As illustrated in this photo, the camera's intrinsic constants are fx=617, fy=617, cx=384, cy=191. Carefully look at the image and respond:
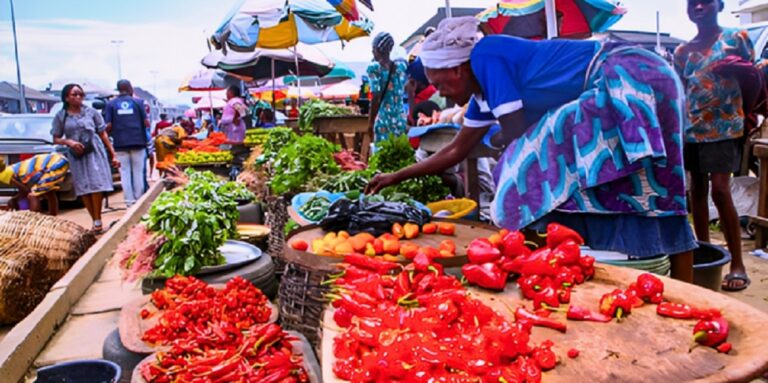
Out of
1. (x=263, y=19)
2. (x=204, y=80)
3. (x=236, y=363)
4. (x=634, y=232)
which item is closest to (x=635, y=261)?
(x=634, y=232)

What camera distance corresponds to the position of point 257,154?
315 inches

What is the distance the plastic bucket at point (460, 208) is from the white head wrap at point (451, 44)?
1132 mm

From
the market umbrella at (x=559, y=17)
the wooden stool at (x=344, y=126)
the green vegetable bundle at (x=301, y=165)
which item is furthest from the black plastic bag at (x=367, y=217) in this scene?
the wooden stool at (x=344, y=126)

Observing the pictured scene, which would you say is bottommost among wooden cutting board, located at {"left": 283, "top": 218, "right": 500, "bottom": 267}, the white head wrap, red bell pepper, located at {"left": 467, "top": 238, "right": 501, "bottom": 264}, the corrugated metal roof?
wooden cutting board, located at {"left": 283, "top": 218, "right": 500, "bottom": 267}

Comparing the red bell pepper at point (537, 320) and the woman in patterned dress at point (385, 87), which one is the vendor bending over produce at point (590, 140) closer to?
the red bell pepper at point (537, 320)

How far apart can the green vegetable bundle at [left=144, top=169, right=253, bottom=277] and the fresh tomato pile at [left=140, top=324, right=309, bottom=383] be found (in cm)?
139

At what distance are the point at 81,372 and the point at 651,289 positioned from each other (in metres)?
2.36

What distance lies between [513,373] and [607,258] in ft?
5.37

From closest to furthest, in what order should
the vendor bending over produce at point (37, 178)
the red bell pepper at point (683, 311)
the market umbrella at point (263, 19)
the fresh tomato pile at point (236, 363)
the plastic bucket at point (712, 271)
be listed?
the red bell pepper at point (683, 311), the fresh tomato pile at point (236, 363), the plastic bucket at point (712, 271), the vendor bending over produce at point (37, 178), the market umbrella at point (263, 19)

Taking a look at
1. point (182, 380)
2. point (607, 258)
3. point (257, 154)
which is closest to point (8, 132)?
point (257, 154)

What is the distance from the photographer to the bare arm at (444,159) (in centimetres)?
353

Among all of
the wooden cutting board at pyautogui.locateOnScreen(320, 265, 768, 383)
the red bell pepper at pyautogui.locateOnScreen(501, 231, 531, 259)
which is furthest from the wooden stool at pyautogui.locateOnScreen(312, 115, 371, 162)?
the wooden cutting board at pyautogui.locateOnScreen(320, 265, 768, 383)

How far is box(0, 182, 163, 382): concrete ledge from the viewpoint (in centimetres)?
379

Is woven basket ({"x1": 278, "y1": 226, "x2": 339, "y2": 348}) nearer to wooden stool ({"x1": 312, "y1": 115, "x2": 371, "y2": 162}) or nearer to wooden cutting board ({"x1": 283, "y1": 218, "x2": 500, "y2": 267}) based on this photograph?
wooden cutting board ({"x1": 283, "y1": 218, "x2": 500, "y2": 267})
